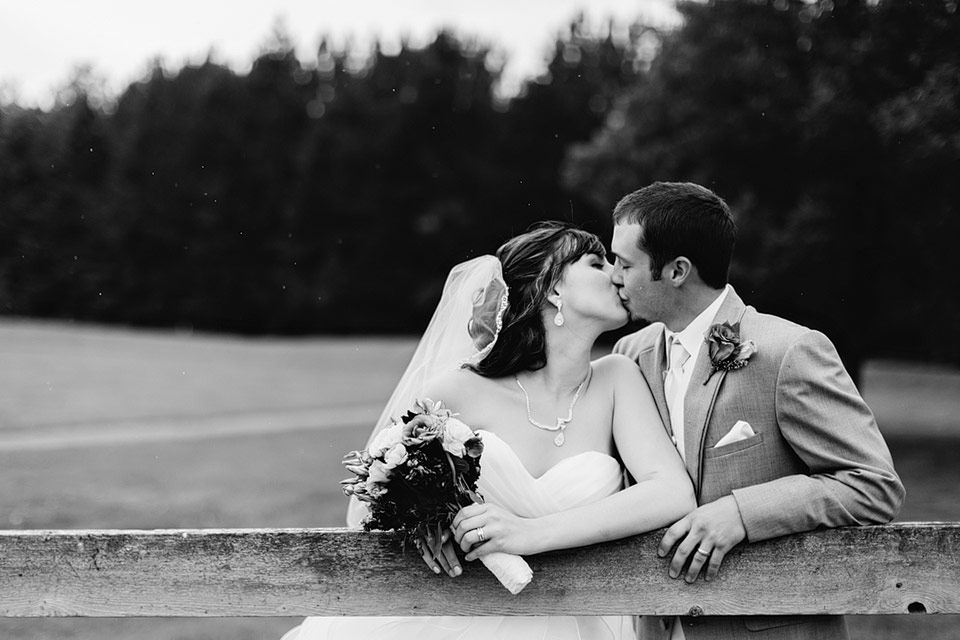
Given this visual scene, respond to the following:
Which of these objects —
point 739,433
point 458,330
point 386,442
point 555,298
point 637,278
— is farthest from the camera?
point 458,330

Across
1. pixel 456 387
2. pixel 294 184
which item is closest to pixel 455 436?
pixel 456 387

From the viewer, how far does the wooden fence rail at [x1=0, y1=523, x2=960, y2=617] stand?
2693mm

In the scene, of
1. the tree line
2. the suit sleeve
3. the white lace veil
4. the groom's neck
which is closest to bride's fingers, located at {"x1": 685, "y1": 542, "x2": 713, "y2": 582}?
the suit sleeve

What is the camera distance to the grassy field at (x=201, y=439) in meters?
11.1

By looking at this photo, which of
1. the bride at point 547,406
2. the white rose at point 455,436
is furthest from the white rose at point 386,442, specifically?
the bride at point 547,406

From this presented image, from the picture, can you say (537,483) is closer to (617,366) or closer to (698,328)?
(617,366)

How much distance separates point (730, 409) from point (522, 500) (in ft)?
2.63

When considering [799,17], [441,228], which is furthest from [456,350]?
[441,228]

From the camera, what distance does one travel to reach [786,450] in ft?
10.3

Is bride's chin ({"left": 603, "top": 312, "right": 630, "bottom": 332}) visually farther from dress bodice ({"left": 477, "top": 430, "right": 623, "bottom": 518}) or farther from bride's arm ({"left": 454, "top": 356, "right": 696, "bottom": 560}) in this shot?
dress bodice ({"left": 477, "top": 430, "right": 623, "bottom": 518})

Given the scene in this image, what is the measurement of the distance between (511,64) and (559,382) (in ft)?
167

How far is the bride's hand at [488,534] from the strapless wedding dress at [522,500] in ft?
2.16

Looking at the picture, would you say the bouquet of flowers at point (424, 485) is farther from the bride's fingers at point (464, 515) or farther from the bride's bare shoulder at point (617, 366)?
the bride's bare shoulder at point (617, 366)

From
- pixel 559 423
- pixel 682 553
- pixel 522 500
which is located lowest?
A: pixel 522 500
